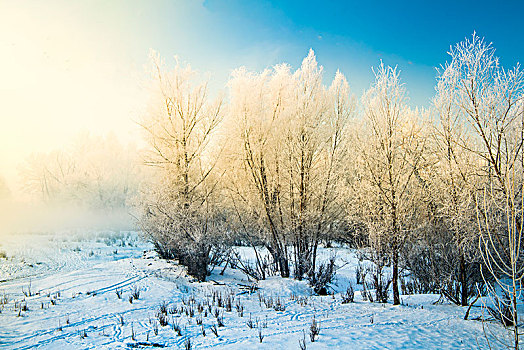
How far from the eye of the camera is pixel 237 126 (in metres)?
10.5

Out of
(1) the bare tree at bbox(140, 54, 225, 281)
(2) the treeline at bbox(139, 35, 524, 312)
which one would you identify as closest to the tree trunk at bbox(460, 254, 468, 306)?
(2) the treeline at bbox(139, 35, 524, 312)

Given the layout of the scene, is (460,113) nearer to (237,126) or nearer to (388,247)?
(388,247)

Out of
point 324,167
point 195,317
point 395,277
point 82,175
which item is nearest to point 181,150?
point 324,167

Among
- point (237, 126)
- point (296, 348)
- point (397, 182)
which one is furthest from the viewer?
point (237, 126)

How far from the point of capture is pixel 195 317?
5.83 meters

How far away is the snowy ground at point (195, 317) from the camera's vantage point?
180 inches

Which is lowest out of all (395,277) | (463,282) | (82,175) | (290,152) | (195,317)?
(195,317)

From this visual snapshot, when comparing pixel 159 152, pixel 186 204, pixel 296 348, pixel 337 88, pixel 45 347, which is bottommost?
pixel 45 347

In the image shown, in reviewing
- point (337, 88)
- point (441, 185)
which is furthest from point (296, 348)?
point (337, 88)

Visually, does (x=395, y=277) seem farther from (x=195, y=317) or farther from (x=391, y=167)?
(x=195, y=317)

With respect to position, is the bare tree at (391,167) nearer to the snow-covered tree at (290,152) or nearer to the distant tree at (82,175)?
the snow-covered tree at (290,152)

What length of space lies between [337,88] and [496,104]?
5.28 metres

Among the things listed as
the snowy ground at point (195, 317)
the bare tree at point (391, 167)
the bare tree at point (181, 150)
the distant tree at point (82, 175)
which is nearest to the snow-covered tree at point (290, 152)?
the bare tree at point (181, 150)

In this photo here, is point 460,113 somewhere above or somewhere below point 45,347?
above
